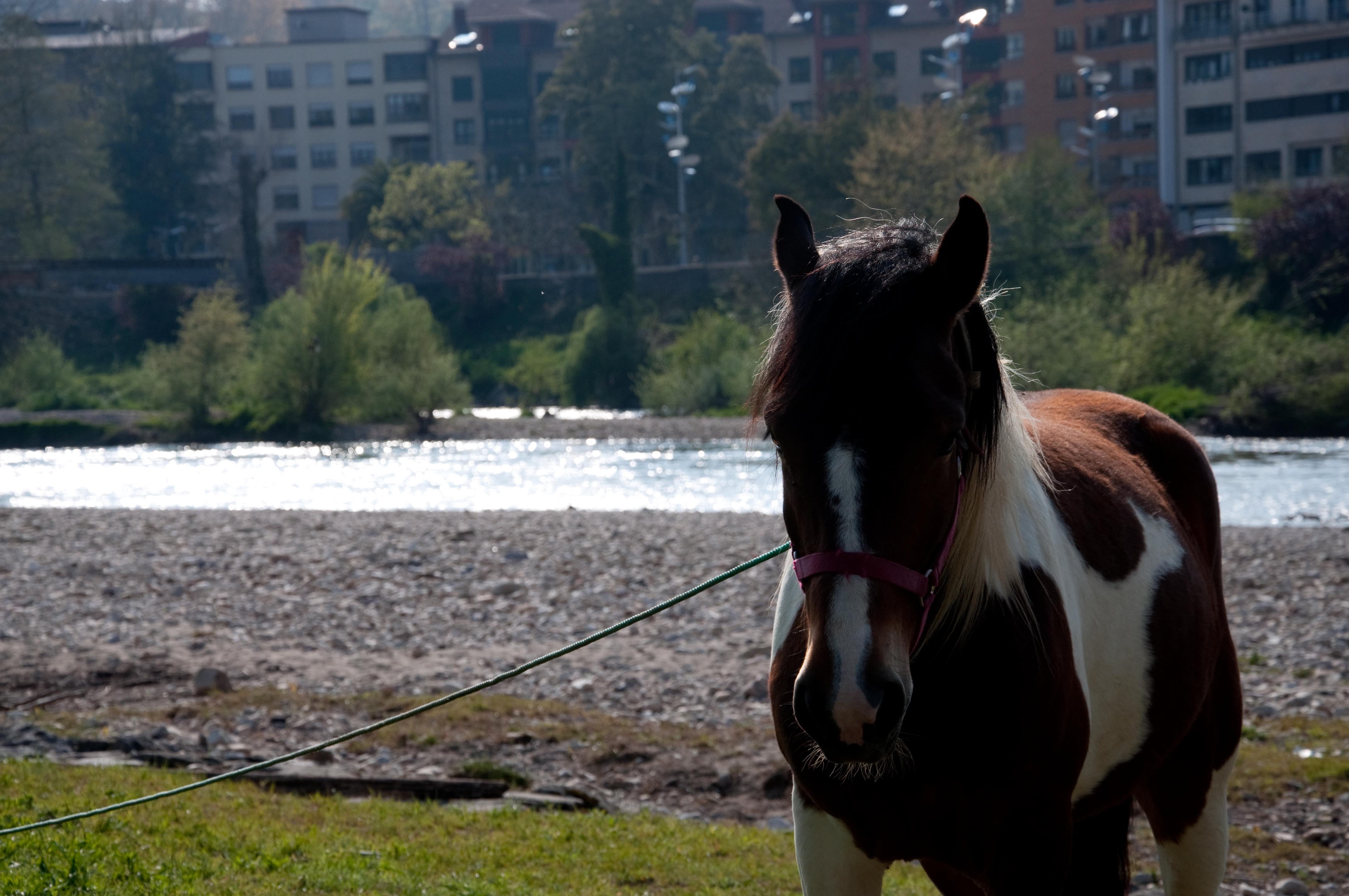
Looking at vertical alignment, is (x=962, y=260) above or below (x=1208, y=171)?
below

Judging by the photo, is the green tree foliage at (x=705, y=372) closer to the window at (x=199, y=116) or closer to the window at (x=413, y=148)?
the window at (x=413, y=148)

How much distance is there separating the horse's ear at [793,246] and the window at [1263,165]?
5513 centimetres

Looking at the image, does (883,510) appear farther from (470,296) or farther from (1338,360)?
(470,296)

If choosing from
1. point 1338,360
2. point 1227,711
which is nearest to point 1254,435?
point 1338,360

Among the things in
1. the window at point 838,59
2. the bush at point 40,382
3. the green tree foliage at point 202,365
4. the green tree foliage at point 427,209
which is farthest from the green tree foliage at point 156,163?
the window at point 838,59

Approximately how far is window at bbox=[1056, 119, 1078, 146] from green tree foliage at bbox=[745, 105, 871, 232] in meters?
12.9

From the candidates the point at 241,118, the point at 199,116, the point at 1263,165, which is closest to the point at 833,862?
the point at 1263,165

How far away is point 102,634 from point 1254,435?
97.5 feet

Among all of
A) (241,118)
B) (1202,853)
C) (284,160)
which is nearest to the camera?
(1202,853)

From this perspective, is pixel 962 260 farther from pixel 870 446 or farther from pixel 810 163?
pixel 810 163

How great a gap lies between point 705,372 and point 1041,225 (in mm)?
12397

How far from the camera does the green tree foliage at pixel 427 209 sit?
2475 inches

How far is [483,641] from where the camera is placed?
10.6 metres

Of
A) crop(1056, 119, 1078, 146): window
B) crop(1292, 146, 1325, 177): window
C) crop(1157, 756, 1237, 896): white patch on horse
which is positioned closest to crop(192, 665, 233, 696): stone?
crop(1157, 756, 1237, 896): white patch on horse
